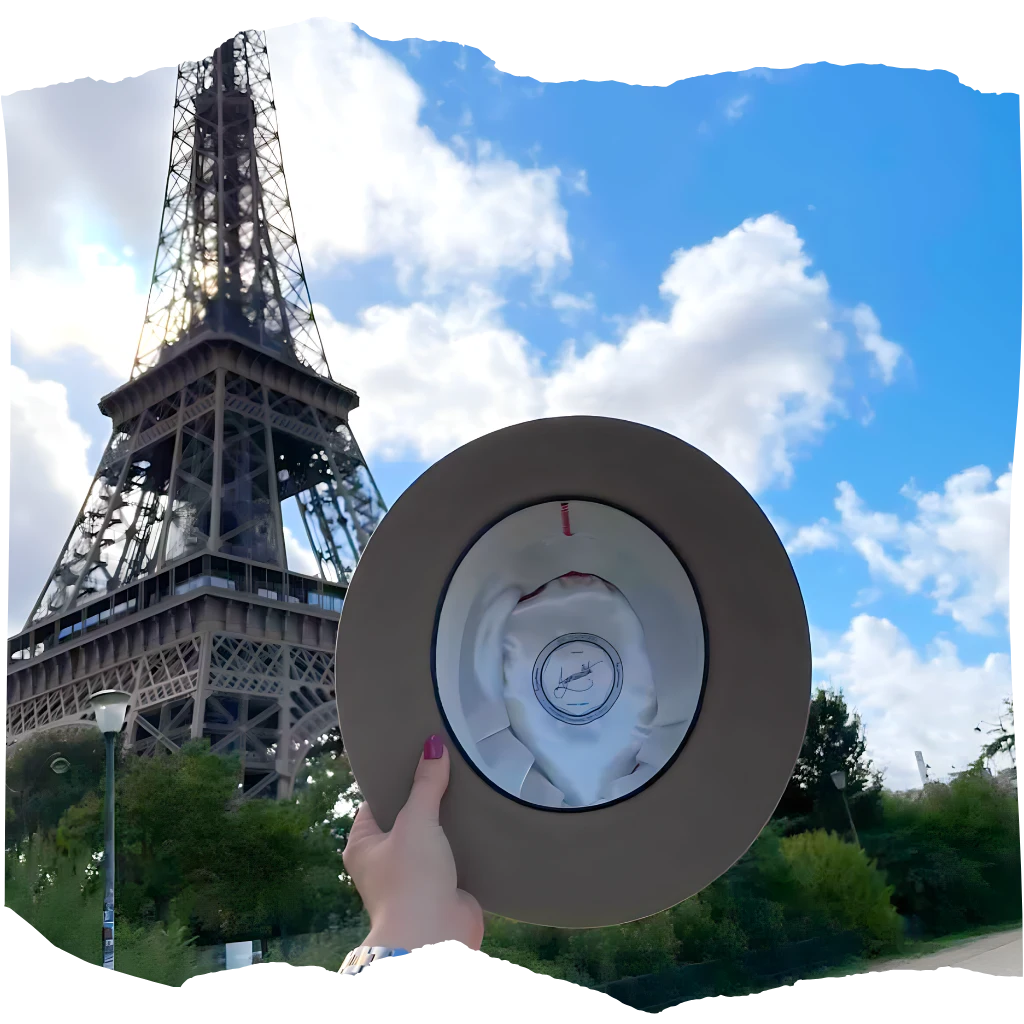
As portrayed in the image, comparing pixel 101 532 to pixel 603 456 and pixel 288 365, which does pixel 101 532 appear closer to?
pixel 288 365

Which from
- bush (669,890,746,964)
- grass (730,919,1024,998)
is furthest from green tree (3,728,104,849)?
grass (730,919,1024,998)

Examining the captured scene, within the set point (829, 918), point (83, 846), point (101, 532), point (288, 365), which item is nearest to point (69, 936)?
point (83, 846)

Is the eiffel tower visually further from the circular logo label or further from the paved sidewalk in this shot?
the circular logo label

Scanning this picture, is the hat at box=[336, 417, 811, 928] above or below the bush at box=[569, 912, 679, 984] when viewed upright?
above

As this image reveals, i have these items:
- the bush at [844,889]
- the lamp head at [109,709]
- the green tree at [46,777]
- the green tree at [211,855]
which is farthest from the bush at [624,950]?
the green tree at [46,777]

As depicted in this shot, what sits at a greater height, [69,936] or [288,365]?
[288,365]

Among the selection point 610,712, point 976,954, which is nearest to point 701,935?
point 976,954
